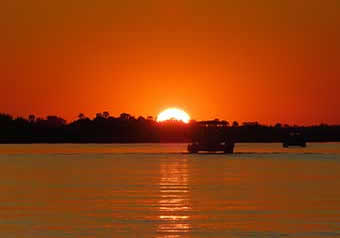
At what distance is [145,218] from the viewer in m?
32.0

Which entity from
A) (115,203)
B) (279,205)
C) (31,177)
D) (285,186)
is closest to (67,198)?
(115,203)

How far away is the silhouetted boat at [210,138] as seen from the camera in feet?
354

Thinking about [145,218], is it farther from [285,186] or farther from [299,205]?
[285,186]

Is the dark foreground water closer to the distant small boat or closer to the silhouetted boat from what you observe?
the silhouetted boat

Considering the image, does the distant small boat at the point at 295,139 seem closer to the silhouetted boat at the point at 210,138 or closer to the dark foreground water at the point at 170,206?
the silhouetted boat at the point at 210,138

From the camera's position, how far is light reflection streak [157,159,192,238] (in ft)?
94.4

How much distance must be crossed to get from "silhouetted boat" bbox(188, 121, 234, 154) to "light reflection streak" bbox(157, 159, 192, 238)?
167ft

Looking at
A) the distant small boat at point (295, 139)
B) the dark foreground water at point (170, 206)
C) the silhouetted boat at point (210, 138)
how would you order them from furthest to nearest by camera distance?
1. the distant small boat at point (295, 139)
2. the silhouetted boat at point (210, 138)
3. the dark foreground water at point (170, 206)

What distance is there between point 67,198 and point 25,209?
5.52 meters

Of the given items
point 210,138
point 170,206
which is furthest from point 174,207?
point 210,138

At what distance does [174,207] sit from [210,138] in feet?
251

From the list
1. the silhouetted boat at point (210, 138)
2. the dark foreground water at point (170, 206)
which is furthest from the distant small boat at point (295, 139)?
the dark foreground water at point (170, 206)

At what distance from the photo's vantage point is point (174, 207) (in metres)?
36.0

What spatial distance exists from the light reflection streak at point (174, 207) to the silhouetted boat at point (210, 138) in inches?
2005
